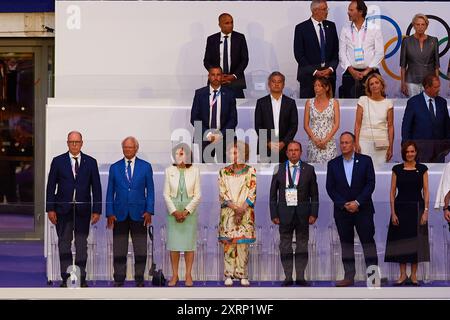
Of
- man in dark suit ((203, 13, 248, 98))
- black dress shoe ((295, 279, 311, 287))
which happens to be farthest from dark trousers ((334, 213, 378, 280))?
man in dark suit ((203, 13, 248, 98))

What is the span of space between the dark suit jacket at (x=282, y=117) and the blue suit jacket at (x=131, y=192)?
1369 millimetres

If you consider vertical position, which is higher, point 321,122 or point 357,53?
point 357,53

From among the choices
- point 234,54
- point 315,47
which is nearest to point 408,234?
point 315,47

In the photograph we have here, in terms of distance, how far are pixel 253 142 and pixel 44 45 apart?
3996mm

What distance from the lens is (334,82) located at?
12758mm

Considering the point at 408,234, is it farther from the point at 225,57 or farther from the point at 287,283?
the point at 225,57

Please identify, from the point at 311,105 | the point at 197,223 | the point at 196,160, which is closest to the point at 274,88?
the point at 311,105

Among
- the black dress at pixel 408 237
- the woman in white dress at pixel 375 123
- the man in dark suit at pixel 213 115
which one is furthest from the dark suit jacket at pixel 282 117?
the black dress at pixel 408 237

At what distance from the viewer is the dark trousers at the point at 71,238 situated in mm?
10242

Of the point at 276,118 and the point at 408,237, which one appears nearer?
the point at 408,237

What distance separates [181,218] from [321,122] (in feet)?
6.96

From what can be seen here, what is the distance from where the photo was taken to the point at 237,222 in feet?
33.8

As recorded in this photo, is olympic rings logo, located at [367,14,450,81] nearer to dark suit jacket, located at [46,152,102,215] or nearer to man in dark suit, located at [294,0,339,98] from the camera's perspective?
man in dark suit, located at [294,0,339,98]
